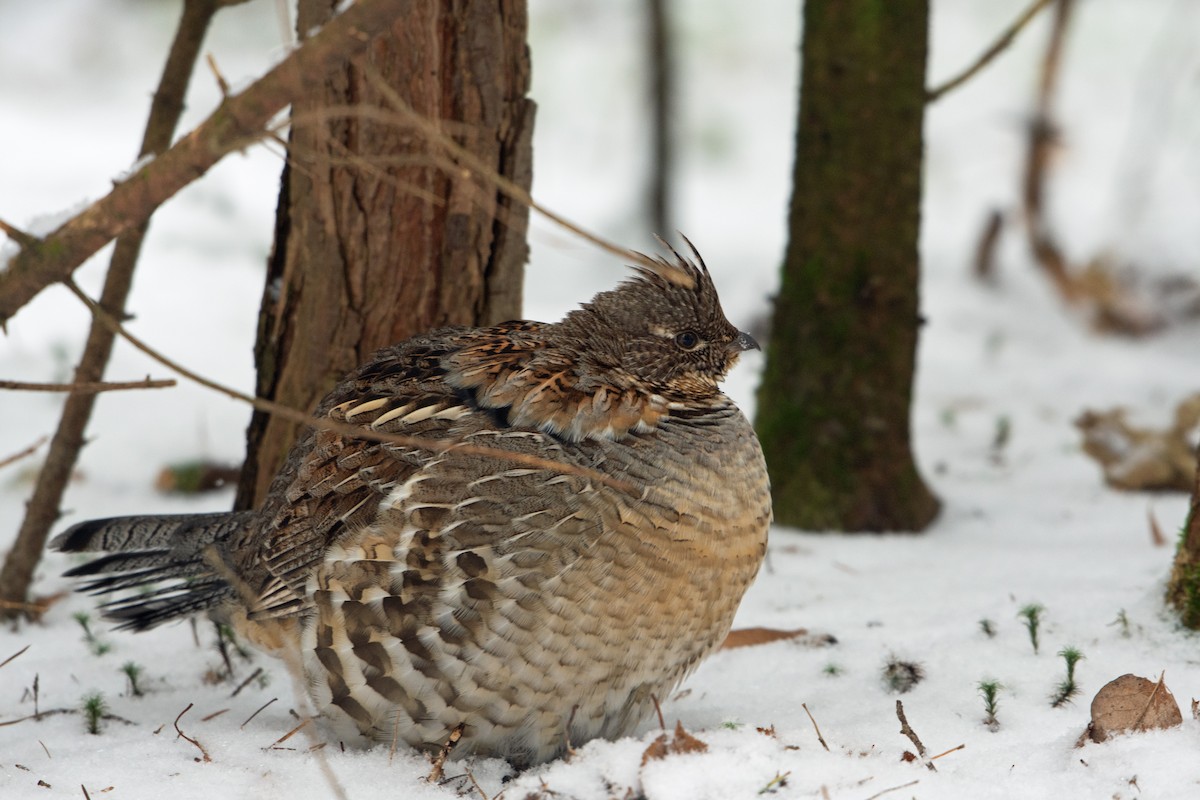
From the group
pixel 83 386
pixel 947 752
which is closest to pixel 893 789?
pixel 947 752

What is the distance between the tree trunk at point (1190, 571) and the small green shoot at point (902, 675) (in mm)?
786

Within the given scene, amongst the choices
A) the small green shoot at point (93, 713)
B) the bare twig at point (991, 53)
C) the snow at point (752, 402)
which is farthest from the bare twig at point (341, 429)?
the bare twig at point (991, 53)

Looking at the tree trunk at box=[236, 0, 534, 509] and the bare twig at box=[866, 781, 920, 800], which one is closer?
the bare twig at box=[866, 781, 920, 800]

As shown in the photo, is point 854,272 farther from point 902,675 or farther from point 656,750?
point 656,750

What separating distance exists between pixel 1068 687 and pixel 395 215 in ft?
8.32

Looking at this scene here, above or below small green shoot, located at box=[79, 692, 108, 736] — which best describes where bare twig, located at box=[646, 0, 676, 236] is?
above

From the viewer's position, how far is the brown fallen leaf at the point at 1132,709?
122 inches

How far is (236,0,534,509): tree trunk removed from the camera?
414 cm

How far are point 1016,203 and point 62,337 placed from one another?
8083 mm

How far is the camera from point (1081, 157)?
12367 millimetres

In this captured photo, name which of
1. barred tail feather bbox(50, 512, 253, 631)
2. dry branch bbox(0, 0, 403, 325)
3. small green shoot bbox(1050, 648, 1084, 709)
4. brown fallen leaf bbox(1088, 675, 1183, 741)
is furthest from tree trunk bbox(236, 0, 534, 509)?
brown fallen leaf bbox(1088, 675, 1183, 741)

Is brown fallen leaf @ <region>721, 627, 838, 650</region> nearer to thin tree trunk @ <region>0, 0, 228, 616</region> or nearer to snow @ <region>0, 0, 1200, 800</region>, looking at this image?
snow @ <region>0, 0, 1200, 800</region>

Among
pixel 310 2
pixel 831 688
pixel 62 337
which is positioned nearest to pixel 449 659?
pixel 831 688

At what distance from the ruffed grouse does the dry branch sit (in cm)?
97
